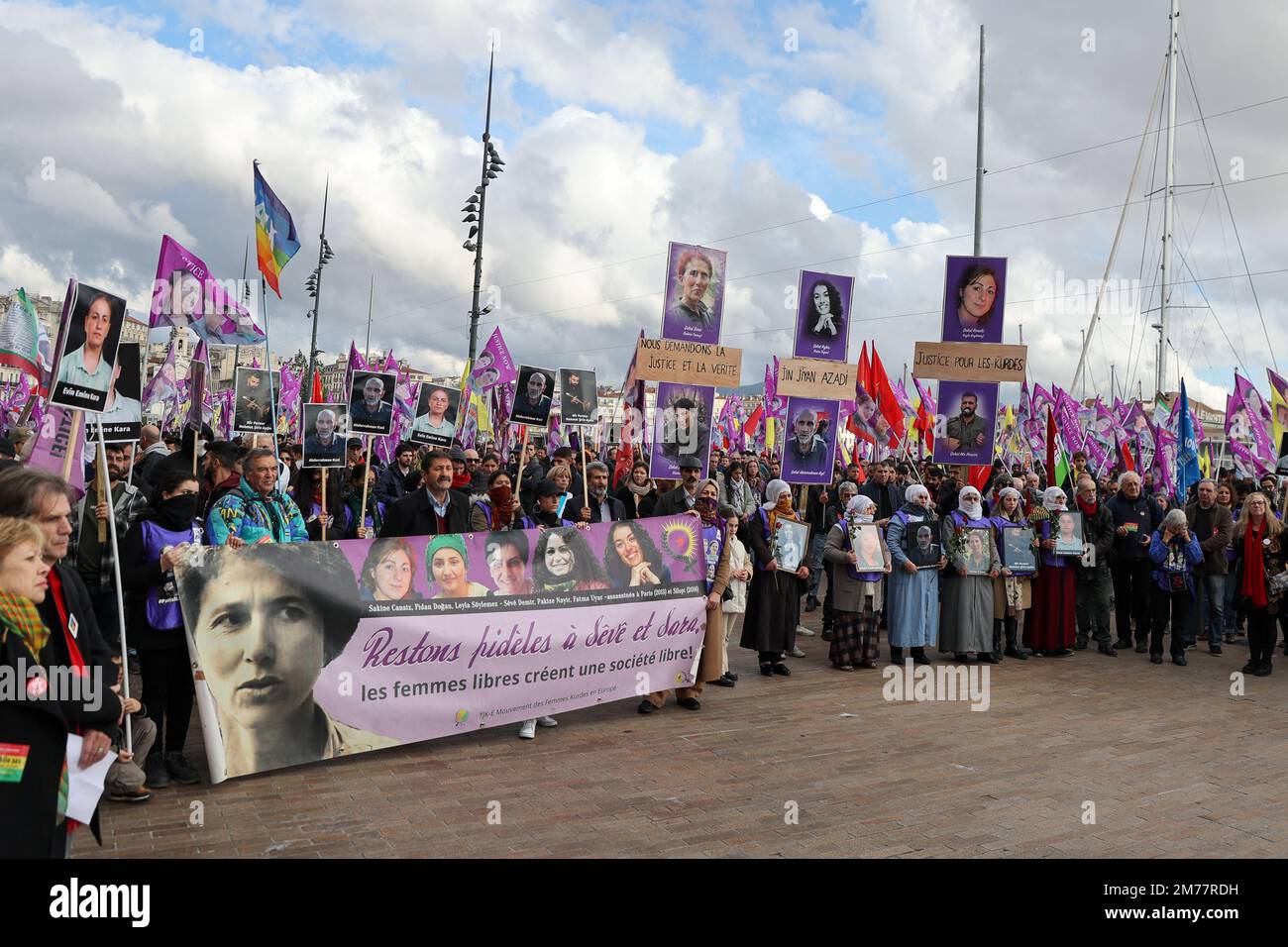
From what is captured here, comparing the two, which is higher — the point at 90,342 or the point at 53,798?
the point at 90,342

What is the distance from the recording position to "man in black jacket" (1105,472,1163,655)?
12195 millimetres

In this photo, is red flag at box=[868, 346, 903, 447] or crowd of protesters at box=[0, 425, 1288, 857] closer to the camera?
crowd of protesters at box=[0, 425, 1288, 857]

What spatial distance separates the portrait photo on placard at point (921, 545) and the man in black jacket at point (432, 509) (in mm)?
5351

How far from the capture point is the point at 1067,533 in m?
11.7

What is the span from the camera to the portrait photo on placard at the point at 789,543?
32.6ft

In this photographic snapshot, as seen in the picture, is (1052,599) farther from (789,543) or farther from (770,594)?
(770,594)

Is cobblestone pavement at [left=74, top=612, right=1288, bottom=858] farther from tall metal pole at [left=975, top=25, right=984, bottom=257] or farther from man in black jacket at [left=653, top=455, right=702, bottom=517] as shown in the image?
tall metal pole at [left=975, top=25, right=984, bottom=257]

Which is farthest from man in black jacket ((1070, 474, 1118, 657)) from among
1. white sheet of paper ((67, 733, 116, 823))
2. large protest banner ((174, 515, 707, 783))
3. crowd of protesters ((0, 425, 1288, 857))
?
white sheet of paper ((67, 733, 116, 823))

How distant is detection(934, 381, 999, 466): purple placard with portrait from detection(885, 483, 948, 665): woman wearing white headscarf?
1952 millimetres

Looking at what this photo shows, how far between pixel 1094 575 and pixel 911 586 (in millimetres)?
2944

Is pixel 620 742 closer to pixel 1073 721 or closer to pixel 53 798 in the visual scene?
pixel 1073 721
